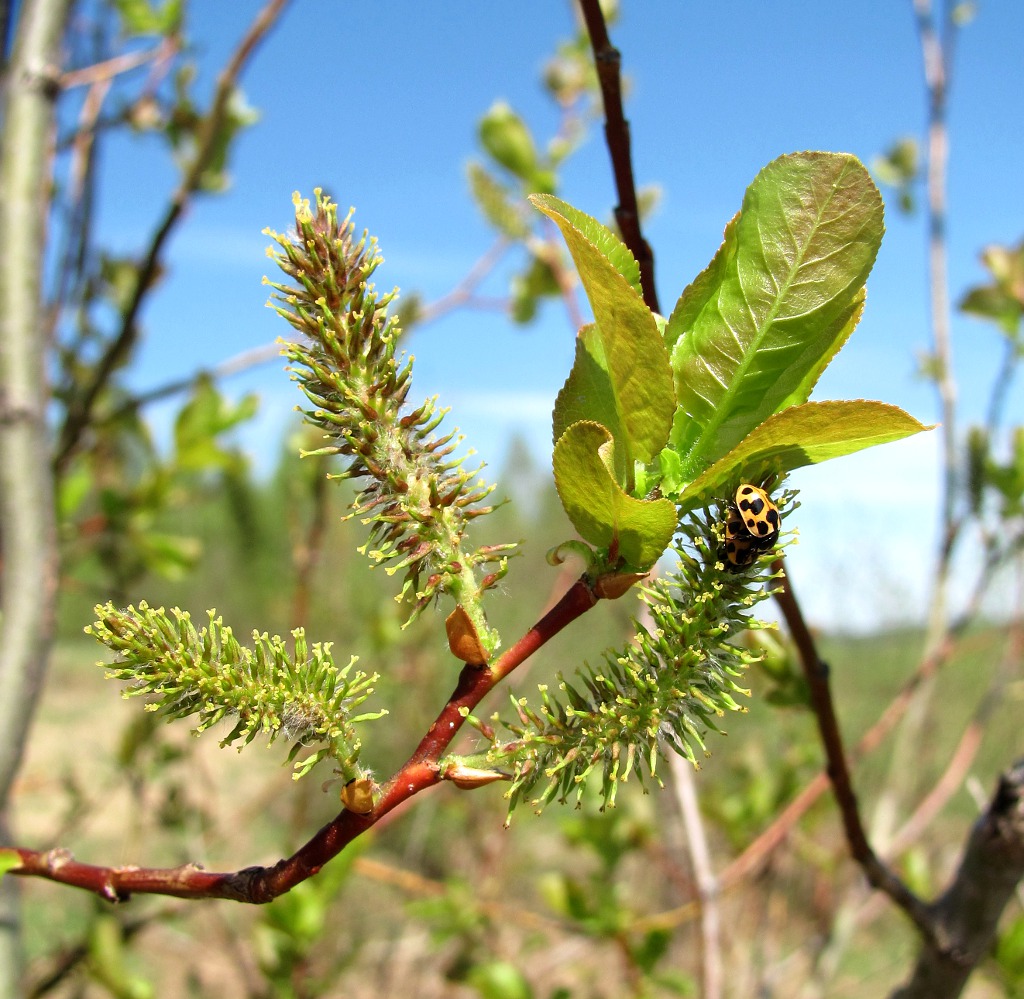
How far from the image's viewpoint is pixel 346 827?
1.51ft

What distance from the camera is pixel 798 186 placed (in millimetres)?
463

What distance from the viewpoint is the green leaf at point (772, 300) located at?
46 cm

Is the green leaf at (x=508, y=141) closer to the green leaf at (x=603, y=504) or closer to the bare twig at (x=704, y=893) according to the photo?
the bare twig at (x=704, y=893)

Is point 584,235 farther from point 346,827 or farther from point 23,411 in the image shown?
point 23,411

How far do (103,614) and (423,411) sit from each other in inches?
7.6

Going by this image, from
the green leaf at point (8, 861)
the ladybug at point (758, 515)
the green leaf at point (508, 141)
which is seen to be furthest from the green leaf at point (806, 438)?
the green leaf at point (508, 141)

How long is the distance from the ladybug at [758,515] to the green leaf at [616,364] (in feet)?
0.20

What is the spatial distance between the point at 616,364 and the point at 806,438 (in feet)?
0.35

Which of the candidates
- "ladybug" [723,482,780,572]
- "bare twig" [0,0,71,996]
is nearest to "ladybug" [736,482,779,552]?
"ladybug" [723,482,780,572]

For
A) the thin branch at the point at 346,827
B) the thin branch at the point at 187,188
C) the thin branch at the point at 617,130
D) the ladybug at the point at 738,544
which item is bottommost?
the thin branch at the point at 346,827

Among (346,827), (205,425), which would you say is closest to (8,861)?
(346,827)

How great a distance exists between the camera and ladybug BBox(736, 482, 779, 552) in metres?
0.45

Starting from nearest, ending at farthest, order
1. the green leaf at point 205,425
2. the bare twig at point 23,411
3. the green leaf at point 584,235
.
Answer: the green leaf at point 584,235
the bare twig at point 23,411
the green leaf at point 205,425

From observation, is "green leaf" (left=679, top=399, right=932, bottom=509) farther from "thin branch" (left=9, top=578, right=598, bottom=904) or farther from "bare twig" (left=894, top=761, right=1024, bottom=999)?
"bare twig" (left=894, top=761, right=1024, bottom=999)
